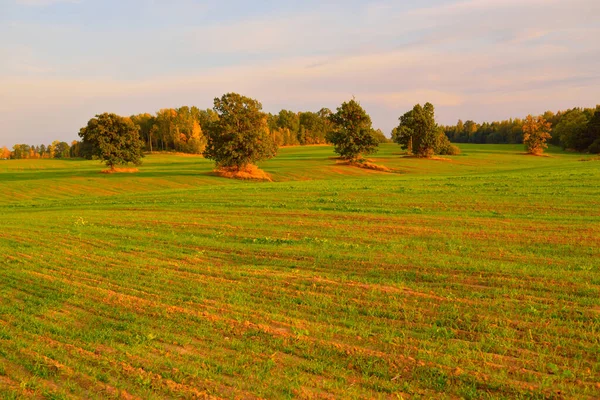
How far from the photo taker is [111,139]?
5309 cm

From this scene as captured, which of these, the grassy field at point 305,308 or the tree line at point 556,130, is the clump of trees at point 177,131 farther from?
the grassy field at point 305,308

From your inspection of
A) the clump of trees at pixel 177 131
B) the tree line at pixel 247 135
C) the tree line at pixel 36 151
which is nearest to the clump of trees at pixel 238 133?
the tree line at pixel 247 135

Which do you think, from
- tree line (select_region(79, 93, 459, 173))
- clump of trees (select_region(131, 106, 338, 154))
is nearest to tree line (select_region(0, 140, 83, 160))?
clump of trees (select_region(131, 106, 338, 154))

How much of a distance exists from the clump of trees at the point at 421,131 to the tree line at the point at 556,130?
85.5ft

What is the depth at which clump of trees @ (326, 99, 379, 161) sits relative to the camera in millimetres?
63594

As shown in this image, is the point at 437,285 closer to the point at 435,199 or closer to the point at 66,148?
the point at 435,199

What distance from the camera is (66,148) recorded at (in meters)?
142

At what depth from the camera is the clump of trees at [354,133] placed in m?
63.6

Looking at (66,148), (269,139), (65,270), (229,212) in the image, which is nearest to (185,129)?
(66,148)

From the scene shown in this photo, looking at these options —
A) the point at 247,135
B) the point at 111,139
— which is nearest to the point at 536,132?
the point at 247,135

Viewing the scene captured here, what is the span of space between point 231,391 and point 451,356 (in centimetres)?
318

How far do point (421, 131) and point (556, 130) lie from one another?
5050 centimetres

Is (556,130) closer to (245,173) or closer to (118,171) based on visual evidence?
(245,173)

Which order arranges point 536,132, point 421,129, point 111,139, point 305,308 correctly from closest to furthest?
point 305,308
point 111,139
point 421,129
point 536,132
